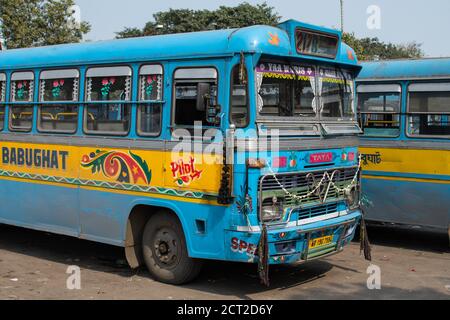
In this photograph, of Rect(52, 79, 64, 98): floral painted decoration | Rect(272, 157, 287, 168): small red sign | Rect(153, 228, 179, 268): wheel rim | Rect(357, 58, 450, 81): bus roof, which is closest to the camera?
Rect(272, 157, 287, 168): small red sign

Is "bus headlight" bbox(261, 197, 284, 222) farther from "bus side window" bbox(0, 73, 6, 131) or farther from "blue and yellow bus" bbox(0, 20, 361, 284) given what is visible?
"bus side window" bbox(0, 73, 6, 131)

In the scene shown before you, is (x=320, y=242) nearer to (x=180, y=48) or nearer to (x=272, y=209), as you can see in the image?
(x=272, y=209)

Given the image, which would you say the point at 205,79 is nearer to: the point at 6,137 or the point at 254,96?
the point at 254,96

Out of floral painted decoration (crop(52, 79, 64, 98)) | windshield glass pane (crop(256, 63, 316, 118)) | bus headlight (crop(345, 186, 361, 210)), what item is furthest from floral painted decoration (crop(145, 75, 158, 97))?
bus headlight (crop(345, 186, 361, 210))

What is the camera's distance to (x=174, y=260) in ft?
24.6

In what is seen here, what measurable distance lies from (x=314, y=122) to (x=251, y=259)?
190 cm

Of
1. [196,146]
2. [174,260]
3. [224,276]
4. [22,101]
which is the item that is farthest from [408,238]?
[22,101]

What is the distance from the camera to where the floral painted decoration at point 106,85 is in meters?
7.99

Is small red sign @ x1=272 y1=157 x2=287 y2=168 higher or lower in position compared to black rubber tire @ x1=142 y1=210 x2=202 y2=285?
higher

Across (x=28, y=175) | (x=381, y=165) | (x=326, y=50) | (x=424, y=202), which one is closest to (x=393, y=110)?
(x=381, y=165)

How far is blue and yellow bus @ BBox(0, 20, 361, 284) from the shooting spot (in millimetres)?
6688

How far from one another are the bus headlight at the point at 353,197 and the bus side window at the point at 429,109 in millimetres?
2225

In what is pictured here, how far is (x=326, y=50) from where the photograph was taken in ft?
25.1

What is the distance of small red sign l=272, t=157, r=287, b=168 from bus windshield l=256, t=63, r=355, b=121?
0.50 meters
